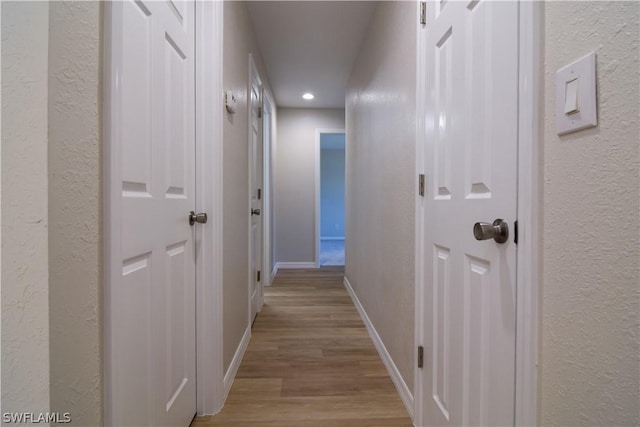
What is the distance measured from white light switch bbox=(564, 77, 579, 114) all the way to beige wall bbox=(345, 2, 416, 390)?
842 mm

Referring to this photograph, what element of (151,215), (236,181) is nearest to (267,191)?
(236,181)

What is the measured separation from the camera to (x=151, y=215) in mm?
944

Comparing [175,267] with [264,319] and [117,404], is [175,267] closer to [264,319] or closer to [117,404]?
[117,404]

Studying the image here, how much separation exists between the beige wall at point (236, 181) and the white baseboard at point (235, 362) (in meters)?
0.04

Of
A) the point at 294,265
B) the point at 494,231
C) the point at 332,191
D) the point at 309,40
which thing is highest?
the point at 309,40

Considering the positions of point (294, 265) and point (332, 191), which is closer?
point (294, 265)

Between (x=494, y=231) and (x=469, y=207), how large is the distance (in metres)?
0.18

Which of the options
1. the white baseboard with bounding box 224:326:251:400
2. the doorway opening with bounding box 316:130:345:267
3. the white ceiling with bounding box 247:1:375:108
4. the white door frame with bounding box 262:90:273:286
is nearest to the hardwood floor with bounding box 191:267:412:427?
the white baseboard with bounding box 224:326:251:400

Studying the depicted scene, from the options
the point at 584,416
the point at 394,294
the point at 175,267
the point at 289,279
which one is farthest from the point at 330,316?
the point at 584,416

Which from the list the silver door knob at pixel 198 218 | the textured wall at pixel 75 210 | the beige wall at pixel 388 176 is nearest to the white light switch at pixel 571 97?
the beige wall at pixel 388 176

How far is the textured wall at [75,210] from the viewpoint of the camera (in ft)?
1.83

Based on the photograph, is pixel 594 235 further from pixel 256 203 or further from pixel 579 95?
pixel 256 203

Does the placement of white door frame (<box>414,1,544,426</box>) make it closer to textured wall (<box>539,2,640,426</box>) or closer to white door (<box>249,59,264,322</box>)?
textured wall (<box>539,2,640,426</box>)

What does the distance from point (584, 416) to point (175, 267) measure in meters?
1.22
